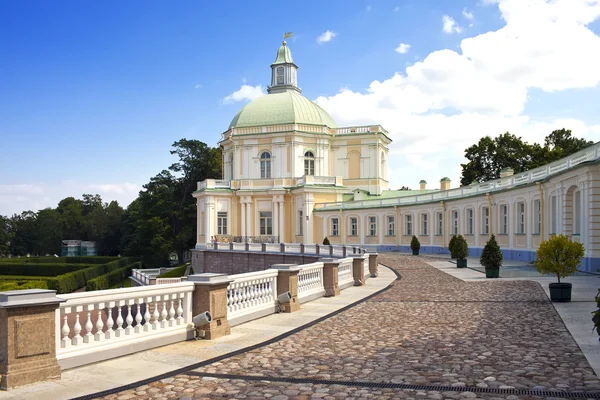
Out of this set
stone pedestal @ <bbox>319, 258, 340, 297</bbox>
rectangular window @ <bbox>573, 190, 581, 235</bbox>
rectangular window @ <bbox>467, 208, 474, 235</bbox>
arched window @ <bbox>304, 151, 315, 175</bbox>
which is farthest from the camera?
arched window @ <bbox>304, 151, 315, 175</bbox>

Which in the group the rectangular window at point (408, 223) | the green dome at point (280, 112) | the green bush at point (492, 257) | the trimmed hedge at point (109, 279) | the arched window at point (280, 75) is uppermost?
the arched window at point (280, 75)

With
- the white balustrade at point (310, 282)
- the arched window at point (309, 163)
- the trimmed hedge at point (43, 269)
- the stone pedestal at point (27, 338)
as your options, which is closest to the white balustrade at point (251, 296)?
the white balustrade at point (310, 282)

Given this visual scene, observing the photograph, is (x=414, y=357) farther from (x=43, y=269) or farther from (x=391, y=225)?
(x=43, y=269)

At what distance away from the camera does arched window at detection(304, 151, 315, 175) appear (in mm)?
58562

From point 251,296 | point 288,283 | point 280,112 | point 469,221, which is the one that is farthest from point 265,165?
point 251,296

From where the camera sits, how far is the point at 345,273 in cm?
1958

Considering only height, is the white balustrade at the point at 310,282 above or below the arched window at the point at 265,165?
below

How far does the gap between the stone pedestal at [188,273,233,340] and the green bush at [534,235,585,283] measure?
8.45 m

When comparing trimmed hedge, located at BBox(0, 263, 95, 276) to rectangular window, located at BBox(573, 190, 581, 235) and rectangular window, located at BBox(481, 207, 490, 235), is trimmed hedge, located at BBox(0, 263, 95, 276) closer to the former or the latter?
rectangular window, located at BBox(481, 207, 490, 235)

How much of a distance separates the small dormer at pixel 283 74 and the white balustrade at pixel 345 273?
47.2m

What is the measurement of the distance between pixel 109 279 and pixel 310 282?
4324 centimetres

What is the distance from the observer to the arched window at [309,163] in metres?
58.6

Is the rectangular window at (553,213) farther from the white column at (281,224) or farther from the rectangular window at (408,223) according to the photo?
the white column at (281,224)

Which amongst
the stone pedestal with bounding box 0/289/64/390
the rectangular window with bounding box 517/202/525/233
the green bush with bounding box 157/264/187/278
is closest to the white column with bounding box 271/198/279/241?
the green bush with bounding box 157/264/187/278
